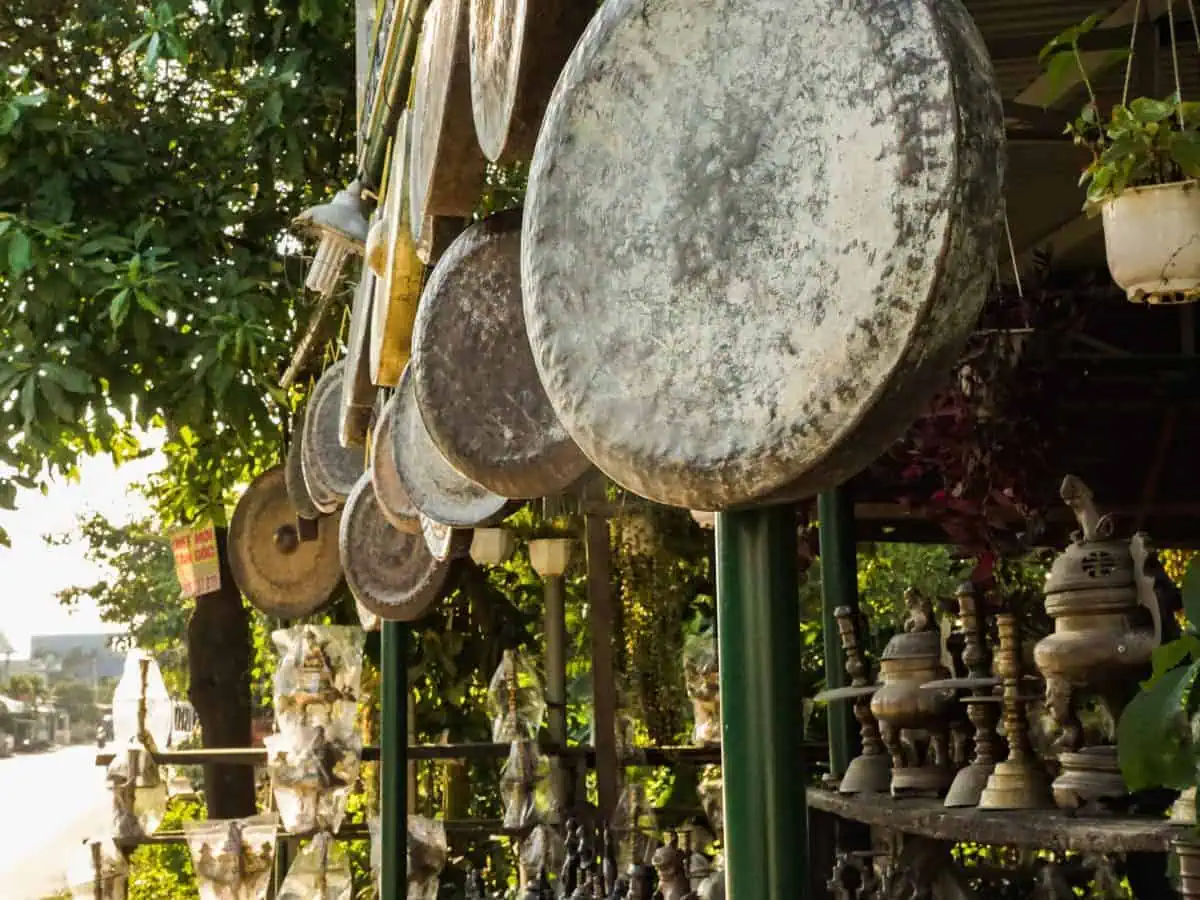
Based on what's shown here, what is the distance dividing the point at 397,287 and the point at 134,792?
142 inches

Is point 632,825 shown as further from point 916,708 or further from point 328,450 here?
point 916,708

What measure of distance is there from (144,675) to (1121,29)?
3595 millimetres

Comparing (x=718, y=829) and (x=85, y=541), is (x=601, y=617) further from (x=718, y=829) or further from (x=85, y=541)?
(x=85, y=541)

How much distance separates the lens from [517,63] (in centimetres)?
120

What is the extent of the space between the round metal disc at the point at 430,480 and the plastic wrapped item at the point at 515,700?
129 inches

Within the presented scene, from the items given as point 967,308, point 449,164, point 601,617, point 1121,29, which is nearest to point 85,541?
point 601,617

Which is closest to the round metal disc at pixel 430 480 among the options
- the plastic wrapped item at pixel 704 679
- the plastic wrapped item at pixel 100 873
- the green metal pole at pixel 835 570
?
the green metal pole at pixel 835 570

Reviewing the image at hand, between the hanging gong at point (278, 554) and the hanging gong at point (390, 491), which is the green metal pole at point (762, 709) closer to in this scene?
the hanging gong at point (390, 491)

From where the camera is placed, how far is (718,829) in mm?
4582

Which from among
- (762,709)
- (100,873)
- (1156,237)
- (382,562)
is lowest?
(100,873)

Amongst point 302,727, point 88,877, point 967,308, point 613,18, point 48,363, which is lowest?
point 88,877

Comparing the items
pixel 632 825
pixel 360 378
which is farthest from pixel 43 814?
pixel 360 378

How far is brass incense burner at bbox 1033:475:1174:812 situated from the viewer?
63.7 inches

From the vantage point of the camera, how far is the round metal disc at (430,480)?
2.19m
